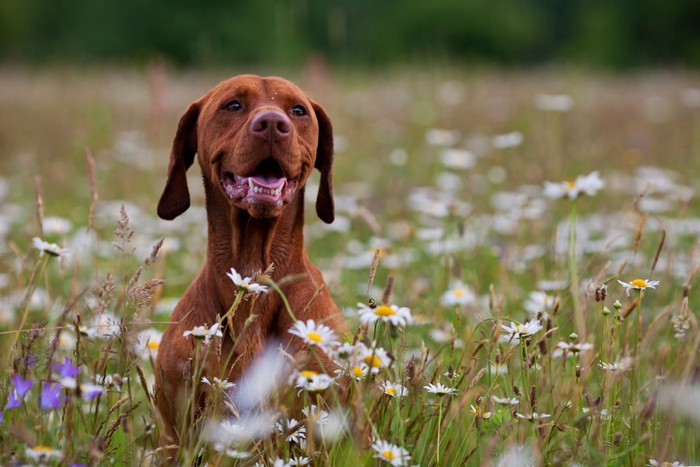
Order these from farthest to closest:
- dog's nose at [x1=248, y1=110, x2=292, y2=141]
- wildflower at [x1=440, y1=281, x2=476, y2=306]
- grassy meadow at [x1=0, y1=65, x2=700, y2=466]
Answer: wildflower at [x1=440, y1=281, x2=476, y2=306]
dog's nose at [x1=248, y1=110, x2=292, y2=141]
grassy meadow at [x1=0, y1=65, x2=700, y2=466]

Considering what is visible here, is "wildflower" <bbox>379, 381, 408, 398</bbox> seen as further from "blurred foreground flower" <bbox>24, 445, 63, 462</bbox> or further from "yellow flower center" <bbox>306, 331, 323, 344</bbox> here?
"blurred foreground flower" <bbox>24, 445, 63, 462</bbox>

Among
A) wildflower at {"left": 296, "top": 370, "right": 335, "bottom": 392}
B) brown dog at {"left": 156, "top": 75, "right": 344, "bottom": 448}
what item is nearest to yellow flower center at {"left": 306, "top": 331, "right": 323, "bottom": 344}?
wildflower at {"left": 296, "top": 370, "right": 335, "bottom": 392}

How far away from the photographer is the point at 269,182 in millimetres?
2621

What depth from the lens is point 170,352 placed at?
8.38 feet

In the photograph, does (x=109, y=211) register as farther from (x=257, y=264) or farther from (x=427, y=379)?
(x=427, y=379)

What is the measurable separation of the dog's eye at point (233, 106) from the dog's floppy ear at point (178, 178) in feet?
0.67

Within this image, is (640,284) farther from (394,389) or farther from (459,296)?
(459,296)

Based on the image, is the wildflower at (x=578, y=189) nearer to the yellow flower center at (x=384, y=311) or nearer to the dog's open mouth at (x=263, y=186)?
the dog's open mouth at (x=263, y=186)

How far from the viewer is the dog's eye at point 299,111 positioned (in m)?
2.83

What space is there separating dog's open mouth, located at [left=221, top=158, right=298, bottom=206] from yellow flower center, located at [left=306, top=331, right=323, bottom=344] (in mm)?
719

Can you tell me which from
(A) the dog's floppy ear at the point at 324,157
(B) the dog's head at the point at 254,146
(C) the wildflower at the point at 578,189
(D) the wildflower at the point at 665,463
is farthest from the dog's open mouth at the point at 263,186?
(D) the wildflower at the point at 665,463

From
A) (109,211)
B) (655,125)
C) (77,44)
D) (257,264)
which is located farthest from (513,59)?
(257,264)

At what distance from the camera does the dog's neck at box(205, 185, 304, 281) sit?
2752 millimetres

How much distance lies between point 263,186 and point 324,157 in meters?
0.52
